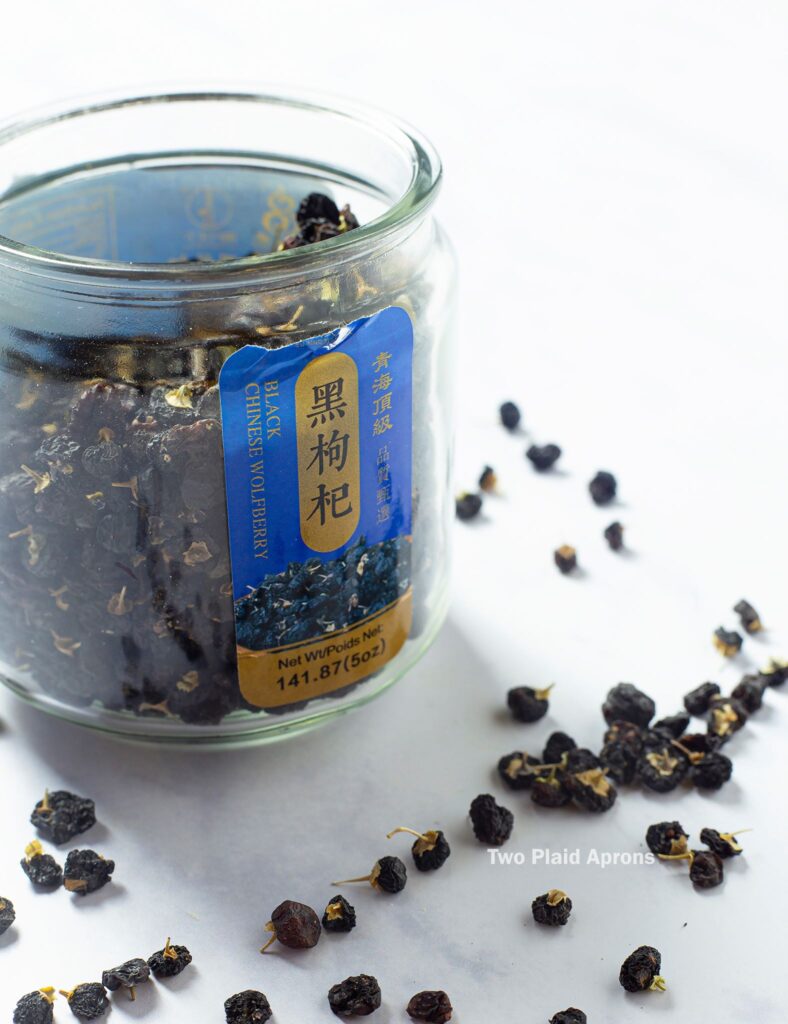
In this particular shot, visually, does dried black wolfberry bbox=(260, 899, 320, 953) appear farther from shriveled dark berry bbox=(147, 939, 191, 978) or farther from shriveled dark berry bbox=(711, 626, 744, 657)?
shriveled dark berry bbox=(711, 626, 744, 657)

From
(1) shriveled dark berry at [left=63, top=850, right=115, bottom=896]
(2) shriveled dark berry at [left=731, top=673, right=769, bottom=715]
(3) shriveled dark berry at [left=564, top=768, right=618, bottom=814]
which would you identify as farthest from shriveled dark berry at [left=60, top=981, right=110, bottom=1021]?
(2) shriveled dark berry at [left=731, top=673, right=769, bottom=715]

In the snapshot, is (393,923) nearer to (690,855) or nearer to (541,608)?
(690,855)


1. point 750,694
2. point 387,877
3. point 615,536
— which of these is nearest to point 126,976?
point 387,877

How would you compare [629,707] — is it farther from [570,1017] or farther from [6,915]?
[6,915]

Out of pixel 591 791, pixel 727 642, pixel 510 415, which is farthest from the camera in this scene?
pixel 510 415

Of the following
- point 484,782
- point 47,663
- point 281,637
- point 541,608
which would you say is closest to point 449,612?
point 541,608
